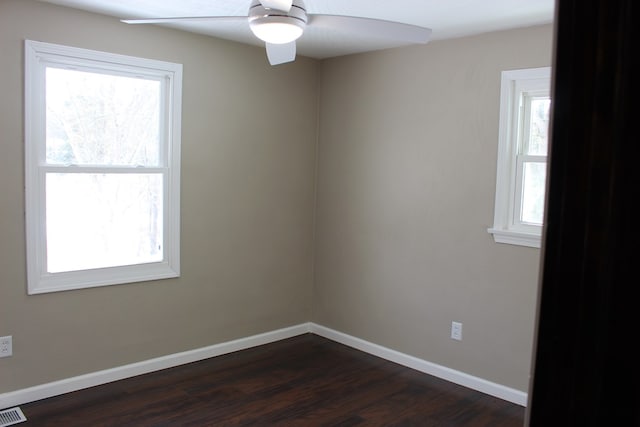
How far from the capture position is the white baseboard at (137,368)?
3193mm

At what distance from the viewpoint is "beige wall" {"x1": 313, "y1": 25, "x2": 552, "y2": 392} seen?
3.47m

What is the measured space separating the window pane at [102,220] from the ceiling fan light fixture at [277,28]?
6.14ft

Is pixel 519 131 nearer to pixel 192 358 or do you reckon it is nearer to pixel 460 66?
pixel 460 66

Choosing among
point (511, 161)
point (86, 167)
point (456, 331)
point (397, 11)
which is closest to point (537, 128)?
point (511, 161)

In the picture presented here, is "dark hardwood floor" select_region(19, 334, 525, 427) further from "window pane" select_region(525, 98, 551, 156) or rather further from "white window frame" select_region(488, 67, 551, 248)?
"window pane" select_region(525, 98, 551, 156)

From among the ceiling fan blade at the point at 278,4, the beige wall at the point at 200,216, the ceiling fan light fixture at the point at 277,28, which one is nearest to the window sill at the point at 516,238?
the beige wall at the point at 200,216

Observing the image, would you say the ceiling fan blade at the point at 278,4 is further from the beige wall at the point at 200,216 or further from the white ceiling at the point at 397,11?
the beige wall at the point at 200,216

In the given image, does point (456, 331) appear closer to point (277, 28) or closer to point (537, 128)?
point (537, 128)

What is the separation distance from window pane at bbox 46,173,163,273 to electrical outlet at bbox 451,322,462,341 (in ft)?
6.98

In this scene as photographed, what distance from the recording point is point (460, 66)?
3633 mm

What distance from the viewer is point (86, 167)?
3.39m

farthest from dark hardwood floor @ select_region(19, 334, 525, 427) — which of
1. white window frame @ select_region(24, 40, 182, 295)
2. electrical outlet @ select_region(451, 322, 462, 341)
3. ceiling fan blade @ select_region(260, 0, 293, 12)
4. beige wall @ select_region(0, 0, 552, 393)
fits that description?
ceiling fan blade @ select_region(260, 0, 293, 12)

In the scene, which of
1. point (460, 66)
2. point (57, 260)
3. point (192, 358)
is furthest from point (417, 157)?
point (57, 260)

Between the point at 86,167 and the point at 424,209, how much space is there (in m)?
2.31
